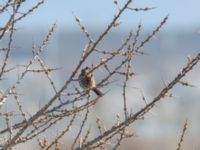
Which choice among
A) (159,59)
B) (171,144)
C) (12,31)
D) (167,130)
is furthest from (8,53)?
(159,59)

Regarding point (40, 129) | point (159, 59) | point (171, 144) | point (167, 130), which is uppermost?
point (159, 59)

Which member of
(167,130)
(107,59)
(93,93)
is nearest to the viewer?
(107,59)

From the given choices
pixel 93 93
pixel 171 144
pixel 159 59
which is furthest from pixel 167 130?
pixel 159 59

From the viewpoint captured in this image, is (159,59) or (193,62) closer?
(193,62)

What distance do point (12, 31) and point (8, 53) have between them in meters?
0.12

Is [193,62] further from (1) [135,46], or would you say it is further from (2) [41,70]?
(2) [41,70]

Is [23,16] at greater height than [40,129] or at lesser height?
greater

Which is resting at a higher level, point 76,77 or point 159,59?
point 159,59

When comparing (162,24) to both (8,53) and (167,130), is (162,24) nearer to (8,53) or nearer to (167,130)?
(8,53)

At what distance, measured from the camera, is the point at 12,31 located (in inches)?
170

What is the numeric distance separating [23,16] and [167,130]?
A: 1129 inches

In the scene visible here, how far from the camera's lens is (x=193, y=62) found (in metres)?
4.15

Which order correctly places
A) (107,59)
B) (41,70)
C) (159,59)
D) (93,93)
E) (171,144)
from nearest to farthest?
(107,59) < (41,70) < (93,93) < (171,144) < (159,59)

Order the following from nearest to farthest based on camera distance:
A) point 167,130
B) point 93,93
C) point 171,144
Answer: point 93,93
point 171,144
point 167,130
